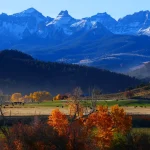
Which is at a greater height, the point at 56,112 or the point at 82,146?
the point at 56,112

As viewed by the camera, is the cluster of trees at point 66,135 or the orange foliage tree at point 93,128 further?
the orange foliage tree at point 93,128

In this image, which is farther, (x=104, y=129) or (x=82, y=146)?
(x=104, y=129)

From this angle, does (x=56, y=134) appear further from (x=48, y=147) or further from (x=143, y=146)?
(x=143, y=146)

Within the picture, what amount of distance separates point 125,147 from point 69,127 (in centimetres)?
1306

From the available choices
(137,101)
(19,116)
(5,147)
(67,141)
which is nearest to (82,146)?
(67,141)

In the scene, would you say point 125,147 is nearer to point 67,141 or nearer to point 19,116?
point 67,141

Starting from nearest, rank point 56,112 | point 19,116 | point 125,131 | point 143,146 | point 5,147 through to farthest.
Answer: point 5,147 → point 143,146 → point 125,131 → point 56,112 → point 19,116

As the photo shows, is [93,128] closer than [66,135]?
No

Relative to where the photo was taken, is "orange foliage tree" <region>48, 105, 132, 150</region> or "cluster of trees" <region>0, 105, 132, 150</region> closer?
"cluster of trees" <region>0, 105, 132, 150</region>

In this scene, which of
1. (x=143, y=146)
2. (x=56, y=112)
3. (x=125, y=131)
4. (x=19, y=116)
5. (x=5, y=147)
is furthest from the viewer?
(x=19, y=116)

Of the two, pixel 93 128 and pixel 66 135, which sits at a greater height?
pixel 93 128

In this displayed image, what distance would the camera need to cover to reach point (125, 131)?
9044 centimetres

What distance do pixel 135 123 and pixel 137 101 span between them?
51.6 metres

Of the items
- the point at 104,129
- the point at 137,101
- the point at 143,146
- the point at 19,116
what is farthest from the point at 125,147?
the point at 137,101
